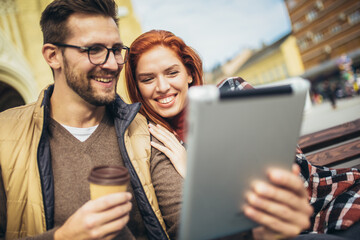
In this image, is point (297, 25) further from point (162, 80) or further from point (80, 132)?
point (80, 132)

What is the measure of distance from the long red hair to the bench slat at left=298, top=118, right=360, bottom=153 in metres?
1.55

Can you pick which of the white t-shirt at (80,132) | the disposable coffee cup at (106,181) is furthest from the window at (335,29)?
the disposable coffee cup at (106,181)

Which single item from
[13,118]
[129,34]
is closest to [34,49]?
[129,34]

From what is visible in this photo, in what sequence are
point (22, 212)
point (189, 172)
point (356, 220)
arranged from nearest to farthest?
point (189, 172) → point (22, 212) → point (356, 220)

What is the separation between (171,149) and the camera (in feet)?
5.41

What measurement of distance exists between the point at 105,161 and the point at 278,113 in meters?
1.14

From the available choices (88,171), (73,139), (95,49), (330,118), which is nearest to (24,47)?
(95,49)

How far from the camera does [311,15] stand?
29828 millimetres

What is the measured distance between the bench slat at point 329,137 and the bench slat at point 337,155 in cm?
10

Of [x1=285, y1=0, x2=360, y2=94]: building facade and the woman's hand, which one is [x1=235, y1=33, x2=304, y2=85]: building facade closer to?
[x1=285, y1=0, x2=360, y2=94]: building facade

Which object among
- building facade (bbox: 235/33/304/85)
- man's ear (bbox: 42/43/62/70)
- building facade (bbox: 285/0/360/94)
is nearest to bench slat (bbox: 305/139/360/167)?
man's ear (bbox: 42/43/62/70)

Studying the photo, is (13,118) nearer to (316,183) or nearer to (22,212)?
(22,212)

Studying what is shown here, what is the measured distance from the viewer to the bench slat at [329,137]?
250 centimetres

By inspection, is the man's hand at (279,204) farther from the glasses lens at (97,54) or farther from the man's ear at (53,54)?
the man's ear at (53,54)
